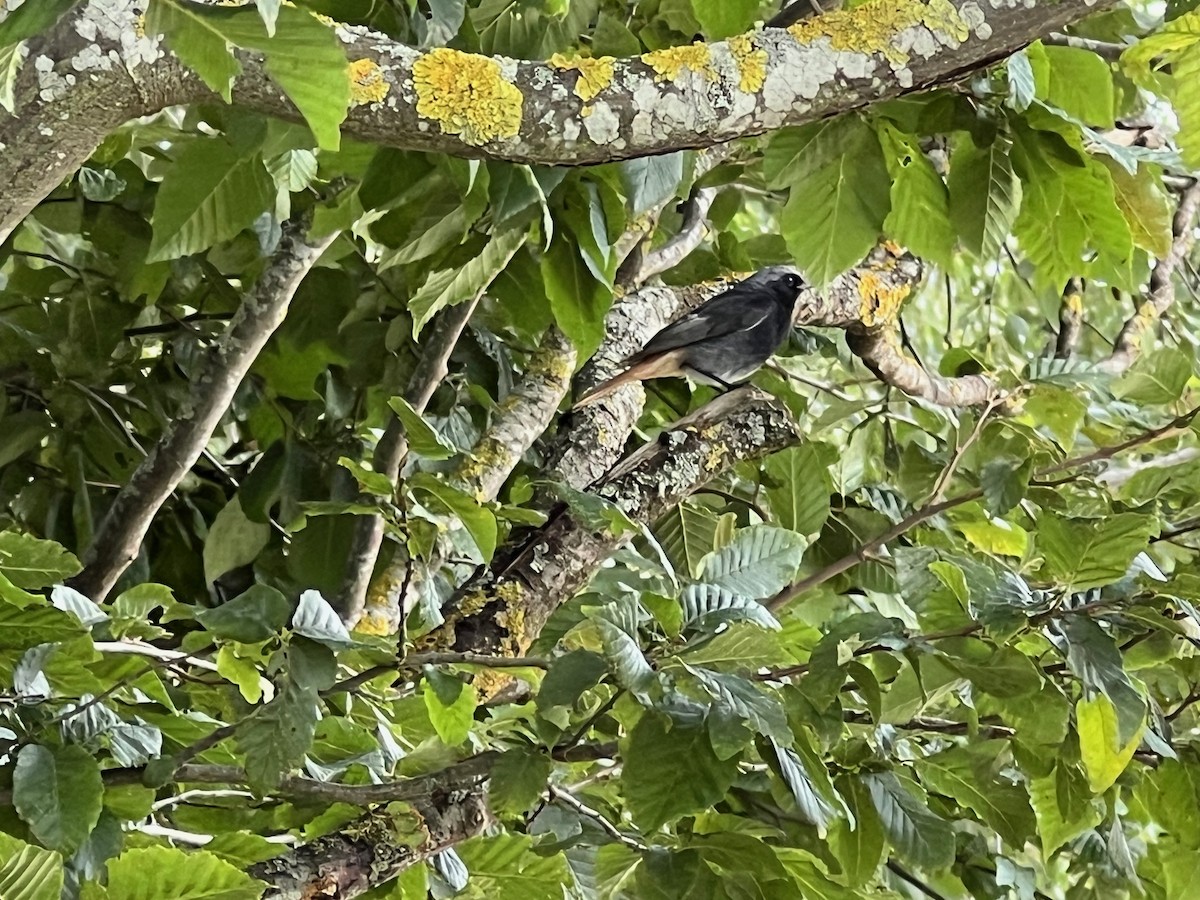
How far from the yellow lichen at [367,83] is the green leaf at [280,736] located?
353 millimetres

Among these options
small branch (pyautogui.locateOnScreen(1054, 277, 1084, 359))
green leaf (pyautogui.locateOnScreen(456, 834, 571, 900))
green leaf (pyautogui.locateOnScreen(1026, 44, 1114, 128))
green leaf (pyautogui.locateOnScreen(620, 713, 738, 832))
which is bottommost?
small branch (pyautogui.locateOnScreen(1054, 277, 1084, 359))

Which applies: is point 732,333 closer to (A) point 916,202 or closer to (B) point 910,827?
(A) point 916,202

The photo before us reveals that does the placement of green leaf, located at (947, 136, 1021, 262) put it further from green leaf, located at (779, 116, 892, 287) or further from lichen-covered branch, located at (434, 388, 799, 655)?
lichen-covered branch, located at (434, 388, 799, 655)

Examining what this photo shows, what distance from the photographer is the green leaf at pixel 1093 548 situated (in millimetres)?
795

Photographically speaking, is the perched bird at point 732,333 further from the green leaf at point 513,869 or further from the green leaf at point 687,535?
the green leaf at point 513,869

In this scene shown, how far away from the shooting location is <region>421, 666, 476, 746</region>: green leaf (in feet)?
2.57

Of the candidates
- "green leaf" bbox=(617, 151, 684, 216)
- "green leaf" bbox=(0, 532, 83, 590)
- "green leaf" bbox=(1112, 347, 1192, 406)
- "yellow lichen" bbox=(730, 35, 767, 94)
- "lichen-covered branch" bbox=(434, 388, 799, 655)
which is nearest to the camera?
"yellow lichen" bbox=(730, 35, 767, 94)

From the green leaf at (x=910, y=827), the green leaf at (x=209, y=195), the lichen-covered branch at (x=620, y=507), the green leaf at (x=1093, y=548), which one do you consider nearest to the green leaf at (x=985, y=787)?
the green leaf at (x=910, y=827)

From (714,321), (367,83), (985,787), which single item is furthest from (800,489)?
(367,83)

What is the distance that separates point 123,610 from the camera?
899 millimetres

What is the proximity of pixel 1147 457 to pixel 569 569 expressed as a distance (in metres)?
1.30

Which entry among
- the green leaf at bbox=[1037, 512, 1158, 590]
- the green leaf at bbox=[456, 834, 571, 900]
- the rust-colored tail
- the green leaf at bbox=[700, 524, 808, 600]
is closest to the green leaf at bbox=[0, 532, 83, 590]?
the green leaf at bbox=[456, 834, 571, 900]

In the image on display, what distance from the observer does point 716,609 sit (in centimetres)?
79

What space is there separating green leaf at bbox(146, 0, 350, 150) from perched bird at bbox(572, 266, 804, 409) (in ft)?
2.72
